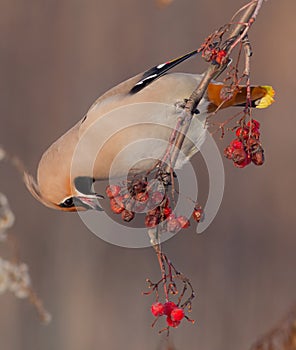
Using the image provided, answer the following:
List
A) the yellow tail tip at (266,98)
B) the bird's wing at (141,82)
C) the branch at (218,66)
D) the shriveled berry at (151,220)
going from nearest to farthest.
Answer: the branch at (218,66)
the shriveled berry at (151,220)
the yellow tail tip at (266,98)
the bird's wing at (141,82)

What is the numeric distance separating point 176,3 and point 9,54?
861mm

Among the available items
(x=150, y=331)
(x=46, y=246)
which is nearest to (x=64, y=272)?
(x=46, y=246)

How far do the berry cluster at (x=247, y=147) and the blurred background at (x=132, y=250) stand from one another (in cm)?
222

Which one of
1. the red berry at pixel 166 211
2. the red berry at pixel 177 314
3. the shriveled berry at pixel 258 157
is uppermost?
the shriveled berry at pixel 258 157

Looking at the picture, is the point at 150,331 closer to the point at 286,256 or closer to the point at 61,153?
the point at 286,256

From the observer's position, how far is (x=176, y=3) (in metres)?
3.96

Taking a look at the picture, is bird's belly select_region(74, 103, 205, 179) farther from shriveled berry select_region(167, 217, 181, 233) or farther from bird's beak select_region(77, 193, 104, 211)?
shriveled berry select_region(167, 217, 181, 233)

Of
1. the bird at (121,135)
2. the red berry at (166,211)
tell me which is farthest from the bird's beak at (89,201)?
the red berry at (166,211)

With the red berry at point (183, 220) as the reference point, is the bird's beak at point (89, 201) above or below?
above

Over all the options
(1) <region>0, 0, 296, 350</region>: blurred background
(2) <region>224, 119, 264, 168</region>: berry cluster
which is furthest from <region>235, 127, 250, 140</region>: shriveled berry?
(1) <region>0, 0, 296, 350</region>: blurred background

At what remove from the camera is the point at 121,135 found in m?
2.03

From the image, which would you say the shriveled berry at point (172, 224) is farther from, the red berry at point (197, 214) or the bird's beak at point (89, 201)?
the bird's beak at point (89, 201)

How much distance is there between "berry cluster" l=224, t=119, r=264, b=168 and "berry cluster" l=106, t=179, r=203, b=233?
0.42 ft

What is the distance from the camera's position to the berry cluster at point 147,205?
1460 millimetres
